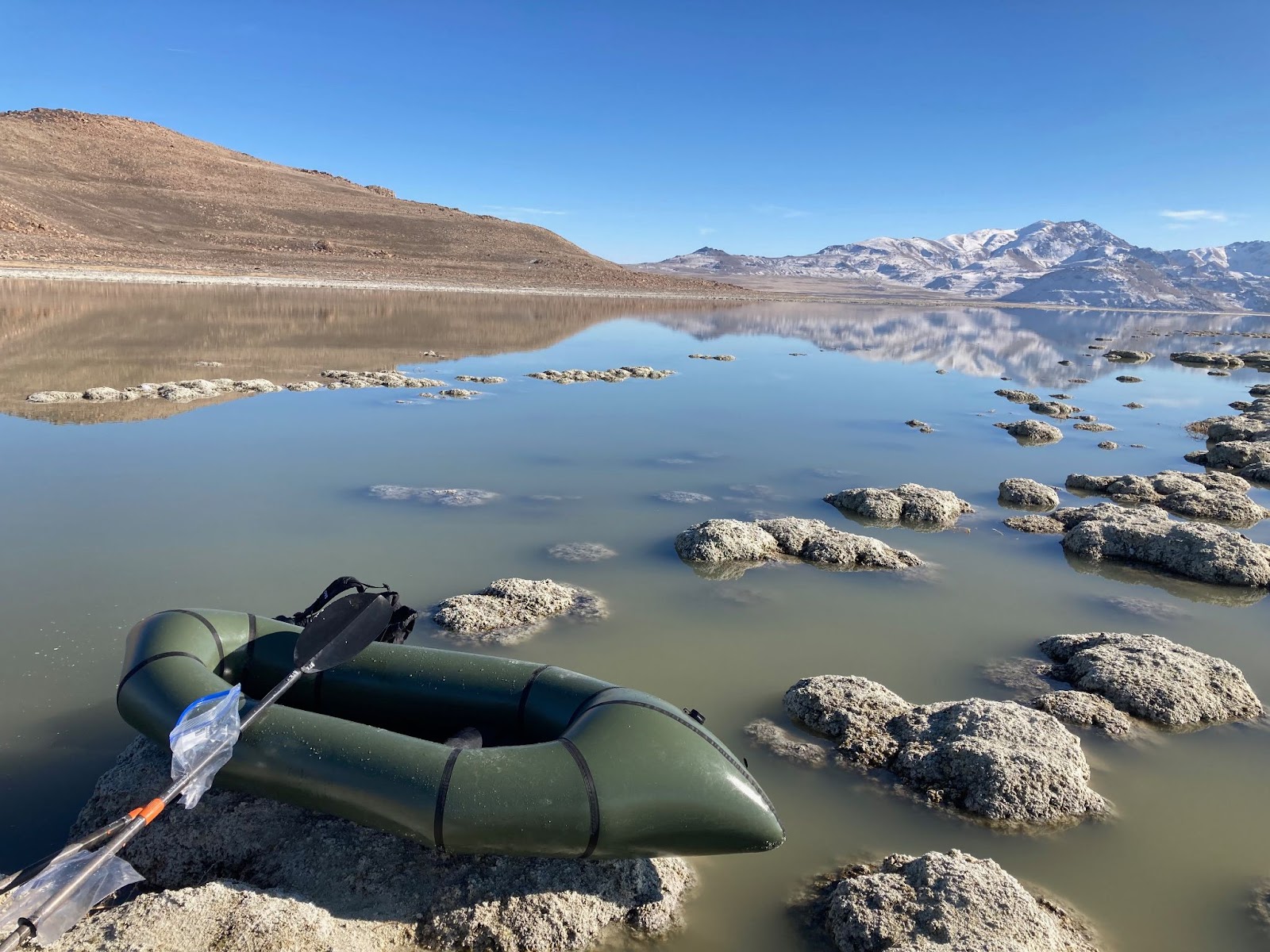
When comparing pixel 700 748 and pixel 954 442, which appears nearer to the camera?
pixel 700 748

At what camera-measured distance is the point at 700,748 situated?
10.0ft

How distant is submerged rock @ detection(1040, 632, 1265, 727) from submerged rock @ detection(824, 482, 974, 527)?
3101 mm

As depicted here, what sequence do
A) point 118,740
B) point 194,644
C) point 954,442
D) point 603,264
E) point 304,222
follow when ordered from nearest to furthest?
point 194,644, point 118,740, point 954,442, point 304,222, point 603,264

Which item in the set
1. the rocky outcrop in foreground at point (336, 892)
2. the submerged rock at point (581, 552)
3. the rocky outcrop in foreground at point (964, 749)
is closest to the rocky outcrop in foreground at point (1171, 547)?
the rocky outcrop in foreground at point (964, 749)

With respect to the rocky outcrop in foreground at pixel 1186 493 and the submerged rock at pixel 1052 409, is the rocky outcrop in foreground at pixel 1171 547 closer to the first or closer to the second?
the rocky outcrop in foreground at pixel 1186 493

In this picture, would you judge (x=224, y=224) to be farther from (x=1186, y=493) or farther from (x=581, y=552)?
(x=1186, y=493)

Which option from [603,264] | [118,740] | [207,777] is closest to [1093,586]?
[207,777]

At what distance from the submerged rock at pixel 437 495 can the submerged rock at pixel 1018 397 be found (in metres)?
13.8

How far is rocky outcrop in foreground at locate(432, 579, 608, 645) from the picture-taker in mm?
5180

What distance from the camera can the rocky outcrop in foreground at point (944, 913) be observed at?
9.05 feet

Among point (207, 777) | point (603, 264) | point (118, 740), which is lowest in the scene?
point (118, 740)

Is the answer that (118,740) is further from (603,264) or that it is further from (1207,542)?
(603,264)

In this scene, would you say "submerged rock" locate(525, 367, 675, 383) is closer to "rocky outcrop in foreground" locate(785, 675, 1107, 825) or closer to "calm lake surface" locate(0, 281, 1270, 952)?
"calm lake surface" locate(0, 281, 1270, 952)

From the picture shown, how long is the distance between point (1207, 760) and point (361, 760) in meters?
4.34
